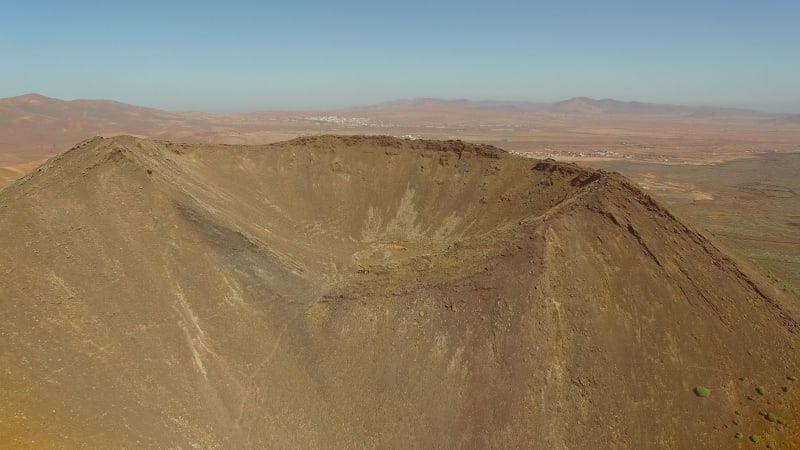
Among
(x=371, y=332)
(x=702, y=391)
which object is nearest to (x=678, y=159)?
(x=702, y=391)

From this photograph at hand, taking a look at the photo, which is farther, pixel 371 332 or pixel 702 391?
pixel 371 332

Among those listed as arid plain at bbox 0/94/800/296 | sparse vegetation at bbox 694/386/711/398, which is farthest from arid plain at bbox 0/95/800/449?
arid plain at bbox 0/94/800/296

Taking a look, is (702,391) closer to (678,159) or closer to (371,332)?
(371,332)

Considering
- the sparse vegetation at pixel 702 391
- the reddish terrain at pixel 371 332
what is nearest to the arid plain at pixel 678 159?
the reddish terrain at pixel 371 332

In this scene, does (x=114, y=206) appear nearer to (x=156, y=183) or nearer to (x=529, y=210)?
(x=156, y=183)

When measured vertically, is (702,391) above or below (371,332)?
below

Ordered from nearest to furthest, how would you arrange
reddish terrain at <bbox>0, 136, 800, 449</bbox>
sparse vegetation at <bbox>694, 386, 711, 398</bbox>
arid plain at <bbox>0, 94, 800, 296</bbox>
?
reddish terrain at <bbox>0, 136, 800, 449</bbox>, sparse vegetation at <bbox>694, 386, 711, 398</bbox>, arid plain at <bbox>0, 94, 800, 296</bbox>

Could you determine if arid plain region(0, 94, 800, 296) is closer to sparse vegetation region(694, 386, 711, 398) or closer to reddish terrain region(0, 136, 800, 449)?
reddish terrain region(0, 136, 800, 449)

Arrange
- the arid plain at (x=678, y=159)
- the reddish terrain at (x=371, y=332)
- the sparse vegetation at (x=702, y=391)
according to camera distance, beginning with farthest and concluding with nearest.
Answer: the arid plain at (x=678, y=159), the sparse vegetation at (x=702, y=391), the reddish terrain at (x=371, y=332)

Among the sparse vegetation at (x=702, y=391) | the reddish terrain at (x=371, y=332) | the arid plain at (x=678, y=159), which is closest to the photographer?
the reddish terrain at (x=371, y=332)

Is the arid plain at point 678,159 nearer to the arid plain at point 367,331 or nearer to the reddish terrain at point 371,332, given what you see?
the reddish terrain at point 371,332
